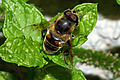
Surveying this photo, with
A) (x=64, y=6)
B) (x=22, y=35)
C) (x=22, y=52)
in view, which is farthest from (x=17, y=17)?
(x=64, y=6)

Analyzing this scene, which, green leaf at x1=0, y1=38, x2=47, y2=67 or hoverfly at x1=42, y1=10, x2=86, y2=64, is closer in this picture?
green leaf at x1=0, y1=38, x2=47, y2=67

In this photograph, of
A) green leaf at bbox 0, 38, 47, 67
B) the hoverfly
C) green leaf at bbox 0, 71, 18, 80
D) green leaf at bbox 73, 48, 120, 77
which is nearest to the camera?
green leaf at bbox 0, 38, 47, 67

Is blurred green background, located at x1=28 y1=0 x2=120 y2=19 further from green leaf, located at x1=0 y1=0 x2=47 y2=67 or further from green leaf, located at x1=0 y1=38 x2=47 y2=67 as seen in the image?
green leaf, located at x1=0 y1=38 x2=47 y2=67

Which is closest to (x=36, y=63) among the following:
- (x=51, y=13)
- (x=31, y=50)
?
(x=31, y=50)

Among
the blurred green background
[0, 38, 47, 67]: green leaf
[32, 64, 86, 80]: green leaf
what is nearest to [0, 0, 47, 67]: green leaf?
[0, 38, 47, 67]: green leaf

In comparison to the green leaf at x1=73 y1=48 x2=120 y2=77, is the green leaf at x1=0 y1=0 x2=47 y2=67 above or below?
above

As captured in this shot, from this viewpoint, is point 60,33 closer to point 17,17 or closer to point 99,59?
point 17,17
